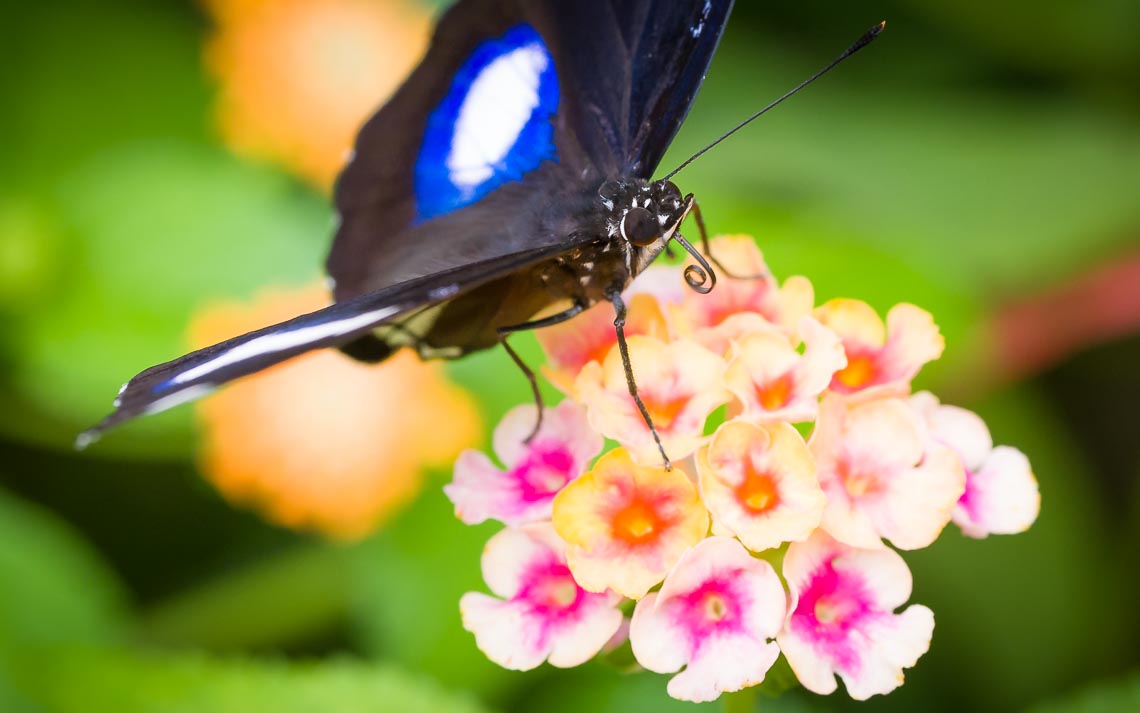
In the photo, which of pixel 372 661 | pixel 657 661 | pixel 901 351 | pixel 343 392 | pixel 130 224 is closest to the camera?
pixel 657 661

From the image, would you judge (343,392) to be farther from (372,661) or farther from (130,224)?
(130,224)

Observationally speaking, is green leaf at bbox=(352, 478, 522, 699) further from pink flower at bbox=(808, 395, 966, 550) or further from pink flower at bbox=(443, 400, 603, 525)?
pink flower at bbox=(808, 395, 966, 550)

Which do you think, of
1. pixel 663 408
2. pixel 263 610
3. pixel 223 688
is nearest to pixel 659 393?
pixel 663 408

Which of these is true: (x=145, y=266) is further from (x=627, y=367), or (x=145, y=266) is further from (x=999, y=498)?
(x=999, y=498)

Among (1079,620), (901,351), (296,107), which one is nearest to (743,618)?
(901,351)

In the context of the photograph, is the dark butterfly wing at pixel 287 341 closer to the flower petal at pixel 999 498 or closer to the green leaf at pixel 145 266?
the flower petal at pixel 999 498

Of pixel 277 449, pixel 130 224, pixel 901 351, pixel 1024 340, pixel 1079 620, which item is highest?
pixel 130 224

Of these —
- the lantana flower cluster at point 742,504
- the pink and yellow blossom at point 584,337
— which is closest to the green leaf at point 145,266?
the pink and yellow blossom at point 584,337
